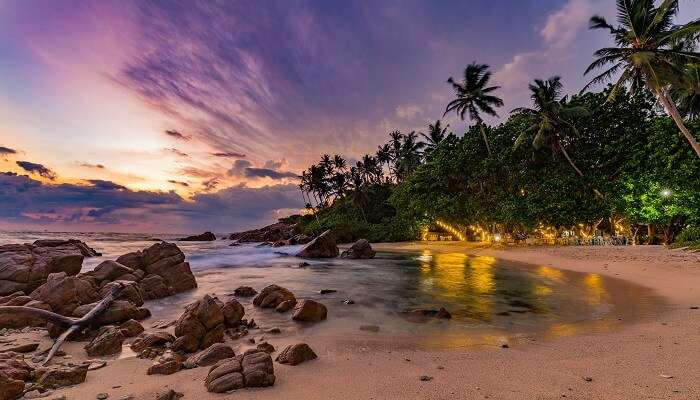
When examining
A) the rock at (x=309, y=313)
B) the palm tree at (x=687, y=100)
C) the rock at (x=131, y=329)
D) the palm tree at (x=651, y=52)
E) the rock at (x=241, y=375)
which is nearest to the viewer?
the rock at (x=241, y=375)

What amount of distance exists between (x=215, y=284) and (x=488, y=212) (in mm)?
30802

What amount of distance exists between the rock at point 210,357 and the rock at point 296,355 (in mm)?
965

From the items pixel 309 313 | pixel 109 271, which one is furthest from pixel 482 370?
pixel 109 271

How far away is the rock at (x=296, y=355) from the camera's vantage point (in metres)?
5.44

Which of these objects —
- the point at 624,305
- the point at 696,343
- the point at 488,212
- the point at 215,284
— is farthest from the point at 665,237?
the point at 215,284

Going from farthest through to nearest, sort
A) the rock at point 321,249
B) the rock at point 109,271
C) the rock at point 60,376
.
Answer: the rock at point 321,249 → the rock at point 109,271 → the rock at point 60,376

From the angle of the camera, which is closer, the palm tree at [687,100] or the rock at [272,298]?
the rock at [272,298]

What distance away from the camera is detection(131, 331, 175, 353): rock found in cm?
650

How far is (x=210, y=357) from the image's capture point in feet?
18.6

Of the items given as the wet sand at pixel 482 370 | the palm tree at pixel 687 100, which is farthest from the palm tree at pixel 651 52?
the wet sand at pixel 482 370

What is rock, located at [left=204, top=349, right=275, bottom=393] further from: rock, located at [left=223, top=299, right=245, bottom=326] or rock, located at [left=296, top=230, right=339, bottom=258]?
rock, located at [left=296, top=230, right=339, bottom=258]

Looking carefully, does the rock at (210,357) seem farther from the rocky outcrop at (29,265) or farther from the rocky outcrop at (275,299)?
the rocky outcrop at (29,265)

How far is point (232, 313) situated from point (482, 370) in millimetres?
5580

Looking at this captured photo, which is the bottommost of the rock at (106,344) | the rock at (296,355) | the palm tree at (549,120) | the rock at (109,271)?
the rock at (106,344)
